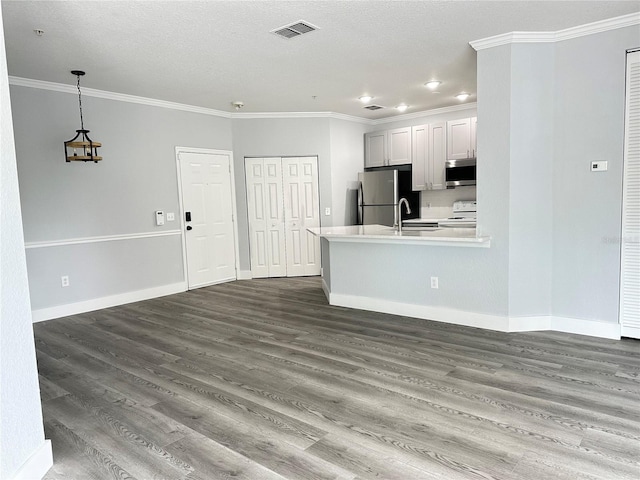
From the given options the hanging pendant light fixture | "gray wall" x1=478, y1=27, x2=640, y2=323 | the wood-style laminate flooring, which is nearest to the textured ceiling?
"gray wall" x1=478, y1=27, x2=640, y2=323

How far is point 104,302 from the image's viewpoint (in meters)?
5.22

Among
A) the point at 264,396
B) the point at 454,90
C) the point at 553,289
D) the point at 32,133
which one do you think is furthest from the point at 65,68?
the point at 553,289

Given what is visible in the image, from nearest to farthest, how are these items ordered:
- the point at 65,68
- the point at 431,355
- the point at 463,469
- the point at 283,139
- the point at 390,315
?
the point at 463,469 → the point at 431,355 → the point at 65,68 → the point at 390,315 → the point at 283,139

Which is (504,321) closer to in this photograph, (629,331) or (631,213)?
(629,331)

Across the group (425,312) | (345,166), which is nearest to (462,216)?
(345,166)

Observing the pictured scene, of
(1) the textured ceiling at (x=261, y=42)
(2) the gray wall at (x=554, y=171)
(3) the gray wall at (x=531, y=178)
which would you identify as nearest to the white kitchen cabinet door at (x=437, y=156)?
(1) the textured ceiling at (x=261, y=42)

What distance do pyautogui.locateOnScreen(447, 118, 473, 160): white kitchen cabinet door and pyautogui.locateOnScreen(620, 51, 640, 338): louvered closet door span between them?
2720 mm

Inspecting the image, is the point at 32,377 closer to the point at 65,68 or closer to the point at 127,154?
the point at 65,68

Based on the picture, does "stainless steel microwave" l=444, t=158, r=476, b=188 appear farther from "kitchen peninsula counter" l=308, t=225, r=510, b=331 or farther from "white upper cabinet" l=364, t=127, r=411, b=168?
"kitchen peninsula counter" l=308, t=225, r=510, b=331

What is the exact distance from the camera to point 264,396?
2754 millimetres

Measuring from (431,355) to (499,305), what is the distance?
1.00m

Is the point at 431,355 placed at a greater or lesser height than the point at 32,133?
lesser

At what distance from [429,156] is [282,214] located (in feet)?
8.30

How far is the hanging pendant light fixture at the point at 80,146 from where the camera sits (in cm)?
447
